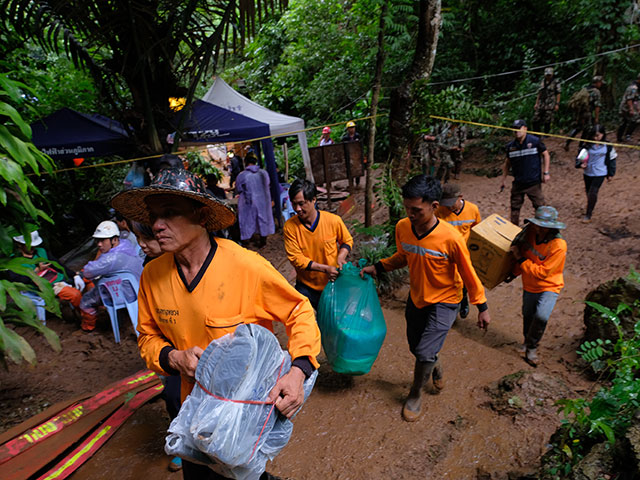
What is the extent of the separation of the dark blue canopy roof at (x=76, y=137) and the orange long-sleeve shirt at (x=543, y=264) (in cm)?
616

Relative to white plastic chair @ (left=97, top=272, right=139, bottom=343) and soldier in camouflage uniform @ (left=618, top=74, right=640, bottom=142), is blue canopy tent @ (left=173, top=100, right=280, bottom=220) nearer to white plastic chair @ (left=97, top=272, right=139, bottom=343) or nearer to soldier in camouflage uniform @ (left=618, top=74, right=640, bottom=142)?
white plastic chair @ (left=97, top=272, right=139, bottom=343)

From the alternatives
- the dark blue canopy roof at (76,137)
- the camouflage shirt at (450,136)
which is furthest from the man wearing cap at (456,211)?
the camouflage shirt at (450,136)

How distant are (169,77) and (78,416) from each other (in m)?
4.56

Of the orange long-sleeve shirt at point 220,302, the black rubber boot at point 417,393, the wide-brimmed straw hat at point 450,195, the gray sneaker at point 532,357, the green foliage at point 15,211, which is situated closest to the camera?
the orange long-sleeve shirt at point 220,302

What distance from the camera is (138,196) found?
1722 millimetres

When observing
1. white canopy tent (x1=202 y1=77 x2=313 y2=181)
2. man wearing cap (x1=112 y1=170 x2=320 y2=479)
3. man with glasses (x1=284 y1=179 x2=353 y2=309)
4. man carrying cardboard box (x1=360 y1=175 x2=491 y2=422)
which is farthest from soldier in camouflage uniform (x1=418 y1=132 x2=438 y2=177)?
man wearing cap (x1=112 y1=170 x2=320 y2=479)

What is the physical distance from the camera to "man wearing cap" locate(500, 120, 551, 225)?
6.03 metres

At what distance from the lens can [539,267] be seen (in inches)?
143

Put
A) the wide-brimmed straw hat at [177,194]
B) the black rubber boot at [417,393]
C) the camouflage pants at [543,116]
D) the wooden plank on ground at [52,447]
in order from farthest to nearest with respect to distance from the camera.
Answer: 1. the camouflage pants at [543,116]
2. the black rubber boot at [417,393]
3. the wooden plank on ground at [52,447]
4. the wide-brimmed straw hat at [177,194]

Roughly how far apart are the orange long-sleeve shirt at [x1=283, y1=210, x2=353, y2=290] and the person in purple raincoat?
159 inches

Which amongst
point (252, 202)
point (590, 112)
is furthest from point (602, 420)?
point (590, 112)

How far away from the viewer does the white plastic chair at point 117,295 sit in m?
4.57

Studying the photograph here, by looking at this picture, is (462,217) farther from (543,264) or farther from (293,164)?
(293,164)

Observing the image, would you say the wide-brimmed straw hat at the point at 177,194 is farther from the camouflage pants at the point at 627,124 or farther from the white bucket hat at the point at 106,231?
the camouflage pants at the point at 627,124
